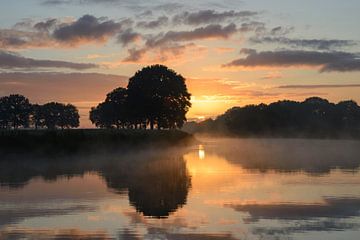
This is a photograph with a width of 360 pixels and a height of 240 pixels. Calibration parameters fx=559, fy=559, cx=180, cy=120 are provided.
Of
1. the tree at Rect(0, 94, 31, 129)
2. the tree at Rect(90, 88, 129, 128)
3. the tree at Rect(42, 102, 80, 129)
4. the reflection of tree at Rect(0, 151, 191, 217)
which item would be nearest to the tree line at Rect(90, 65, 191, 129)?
the tree at Rect(90, 88, 129, 128)

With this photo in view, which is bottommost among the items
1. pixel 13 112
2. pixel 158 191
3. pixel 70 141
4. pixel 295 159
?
pixel 295 159

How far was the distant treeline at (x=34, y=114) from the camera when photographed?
138m

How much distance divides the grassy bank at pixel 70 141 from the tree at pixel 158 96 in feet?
36.6

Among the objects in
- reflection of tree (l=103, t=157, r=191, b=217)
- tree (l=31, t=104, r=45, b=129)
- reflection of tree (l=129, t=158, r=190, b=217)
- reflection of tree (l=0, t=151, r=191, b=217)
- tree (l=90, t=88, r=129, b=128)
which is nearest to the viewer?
reflection of tree (l=129, t=158, r=190, b=217)

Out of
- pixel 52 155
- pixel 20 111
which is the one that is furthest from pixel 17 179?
pixel 20 111

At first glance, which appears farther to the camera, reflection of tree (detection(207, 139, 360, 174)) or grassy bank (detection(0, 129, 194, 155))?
grassy bank (detection(0, 129, 194, 155))

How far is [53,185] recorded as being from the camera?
34969 millimetres

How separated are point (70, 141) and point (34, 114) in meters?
100

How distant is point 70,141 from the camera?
64312mm

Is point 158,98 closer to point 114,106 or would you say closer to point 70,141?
point 114,106

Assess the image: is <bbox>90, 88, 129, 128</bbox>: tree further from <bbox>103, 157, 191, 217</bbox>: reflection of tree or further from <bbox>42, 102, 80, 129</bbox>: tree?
<bbox>103, 157, 191, 217</bbox>: reflection of tree

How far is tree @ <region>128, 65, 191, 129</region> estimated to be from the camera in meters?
106

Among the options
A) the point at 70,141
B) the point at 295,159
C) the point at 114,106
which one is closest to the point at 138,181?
the point at 70,141

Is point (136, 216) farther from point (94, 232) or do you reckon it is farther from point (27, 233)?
point (27, 233)
